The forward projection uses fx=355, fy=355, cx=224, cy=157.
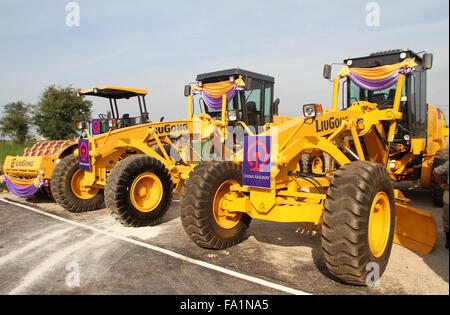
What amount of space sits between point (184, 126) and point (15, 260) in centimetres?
434

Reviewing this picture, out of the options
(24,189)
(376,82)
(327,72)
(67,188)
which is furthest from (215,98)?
(24,189)

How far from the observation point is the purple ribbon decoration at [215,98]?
7844 mm

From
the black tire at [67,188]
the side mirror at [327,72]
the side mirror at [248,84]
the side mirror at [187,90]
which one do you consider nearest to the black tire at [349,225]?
the side mirror at [327,72]

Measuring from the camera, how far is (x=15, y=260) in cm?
471

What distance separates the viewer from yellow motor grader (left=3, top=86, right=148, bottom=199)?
334 inches

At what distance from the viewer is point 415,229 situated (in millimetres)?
4539

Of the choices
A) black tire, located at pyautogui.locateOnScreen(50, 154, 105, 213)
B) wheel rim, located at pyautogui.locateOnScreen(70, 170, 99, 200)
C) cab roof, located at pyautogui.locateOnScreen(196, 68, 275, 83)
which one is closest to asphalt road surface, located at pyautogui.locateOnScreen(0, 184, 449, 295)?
black tire, located at pyautogui.locateOnScreen(50, 154, 105, 213)

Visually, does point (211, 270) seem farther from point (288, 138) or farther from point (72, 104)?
point (72, 104)

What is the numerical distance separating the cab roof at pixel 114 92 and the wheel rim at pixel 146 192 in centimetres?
357

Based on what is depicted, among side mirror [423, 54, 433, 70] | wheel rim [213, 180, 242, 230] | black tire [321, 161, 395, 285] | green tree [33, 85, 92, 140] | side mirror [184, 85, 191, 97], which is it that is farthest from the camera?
green tree [33, 85, 92, 140]

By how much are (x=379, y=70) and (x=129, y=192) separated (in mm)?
5049

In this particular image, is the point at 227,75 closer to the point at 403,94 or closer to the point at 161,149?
the point at 161,149

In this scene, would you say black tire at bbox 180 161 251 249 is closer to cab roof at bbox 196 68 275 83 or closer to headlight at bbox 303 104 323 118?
headlight at bbox 303 104 323 118

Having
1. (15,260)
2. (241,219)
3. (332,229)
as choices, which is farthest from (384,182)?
(15,260)
